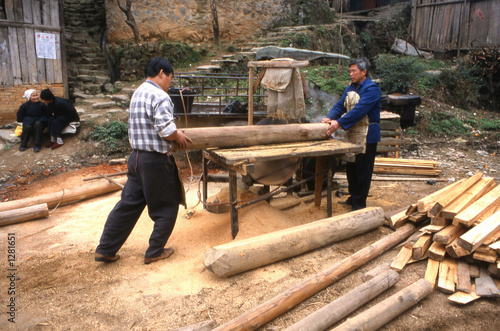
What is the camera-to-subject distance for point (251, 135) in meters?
4.65

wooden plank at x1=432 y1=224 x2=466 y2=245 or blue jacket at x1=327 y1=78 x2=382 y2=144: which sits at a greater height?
blue jacket at x1=327 y1=78 x2=382 y2=144

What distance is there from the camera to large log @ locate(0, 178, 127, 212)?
5465 millimetres

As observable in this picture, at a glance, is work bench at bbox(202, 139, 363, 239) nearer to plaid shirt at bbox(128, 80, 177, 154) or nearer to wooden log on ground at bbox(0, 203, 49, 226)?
plaid shirt at bbox(128, 80, 177, 154)

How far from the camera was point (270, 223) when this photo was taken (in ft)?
15.1

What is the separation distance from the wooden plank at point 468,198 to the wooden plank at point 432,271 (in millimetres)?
524

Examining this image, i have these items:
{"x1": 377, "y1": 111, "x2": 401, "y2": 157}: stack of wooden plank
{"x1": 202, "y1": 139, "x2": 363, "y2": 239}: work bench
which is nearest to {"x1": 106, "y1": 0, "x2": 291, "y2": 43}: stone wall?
{"x1": 377, "y1": 111, "x2": 401, "y2": 157}: stack of wooden plank

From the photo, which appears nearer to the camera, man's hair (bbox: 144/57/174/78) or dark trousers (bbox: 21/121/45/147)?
man's hair (bbox: 144/57/174/78)

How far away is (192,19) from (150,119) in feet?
35.3

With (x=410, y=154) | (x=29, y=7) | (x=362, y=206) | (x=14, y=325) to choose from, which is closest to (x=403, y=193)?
(x=362, y=206)

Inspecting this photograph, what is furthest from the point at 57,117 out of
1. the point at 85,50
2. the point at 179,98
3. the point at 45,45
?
the point at 85,50

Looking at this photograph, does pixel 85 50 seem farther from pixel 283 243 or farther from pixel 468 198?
pixel 468 198

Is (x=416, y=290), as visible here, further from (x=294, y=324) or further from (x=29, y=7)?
(x=29, y=7)

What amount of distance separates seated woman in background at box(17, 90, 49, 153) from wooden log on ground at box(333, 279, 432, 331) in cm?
784

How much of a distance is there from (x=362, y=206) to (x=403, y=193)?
57.3 inches
